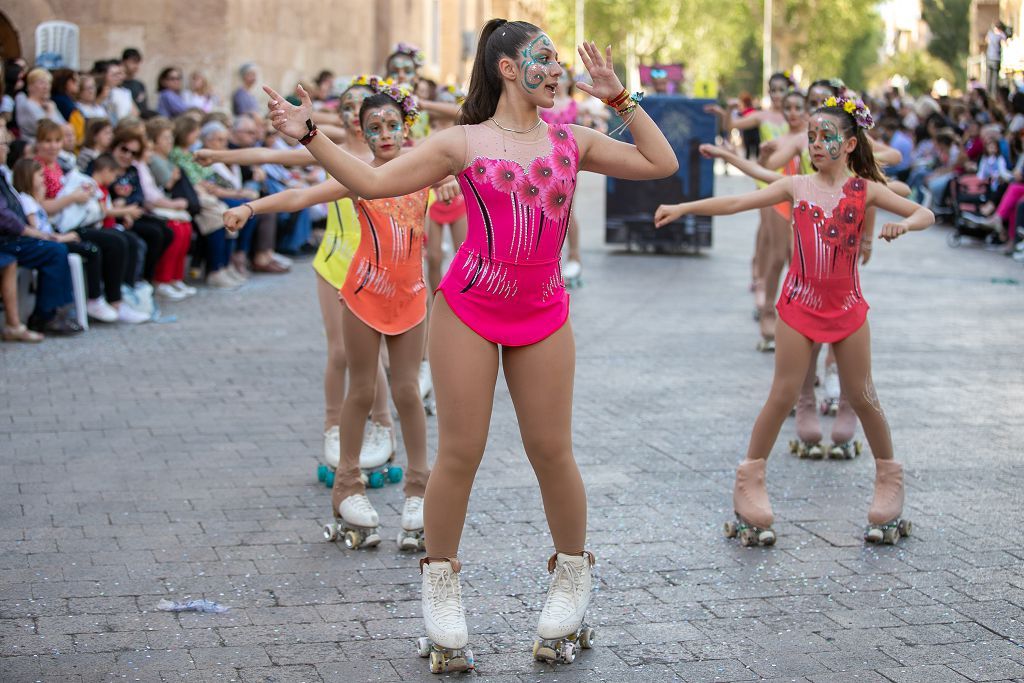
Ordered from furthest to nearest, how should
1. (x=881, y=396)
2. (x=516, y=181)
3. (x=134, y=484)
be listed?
(x=881, y=396) → (x=134, y=484) → (x=516, y=181)

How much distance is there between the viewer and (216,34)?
20.6m

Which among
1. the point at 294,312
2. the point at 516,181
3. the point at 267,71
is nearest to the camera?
the point at 516,181

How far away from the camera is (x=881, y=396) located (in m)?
9.25

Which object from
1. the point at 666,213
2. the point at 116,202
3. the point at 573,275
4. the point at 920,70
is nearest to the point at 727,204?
the point at 666,213

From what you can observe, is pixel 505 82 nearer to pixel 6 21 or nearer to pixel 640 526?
pixel 640 526

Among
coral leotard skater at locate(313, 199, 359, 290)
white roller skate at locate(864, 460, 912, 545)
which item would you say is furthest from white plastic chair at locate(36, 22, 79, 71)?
white roller skate at locate(864, 460, 912, 545)

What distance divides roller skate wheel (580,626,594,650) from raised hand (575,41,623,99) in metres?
1.85

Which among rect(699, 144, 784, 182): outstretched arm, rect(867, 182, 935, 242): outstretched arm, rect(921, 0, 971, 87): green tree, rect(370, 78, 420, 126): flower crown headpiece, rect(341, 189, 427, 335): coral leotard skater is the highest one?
rect(921, 0, 971, 87): green tree

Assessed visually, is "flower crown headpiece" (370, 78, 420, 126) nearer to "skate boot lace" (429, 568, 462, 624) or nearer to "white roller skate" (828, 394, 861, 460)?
"skate boot lace" (429, 568, 462, 624)

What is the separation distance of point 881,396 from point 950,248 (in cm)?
1105

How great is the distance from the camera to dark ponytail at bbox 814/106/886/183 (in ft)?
20.8

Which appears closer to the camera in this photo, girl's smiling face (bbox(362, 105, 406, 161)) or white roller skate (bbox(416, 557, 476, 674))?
white roller skate (bbox(416, 557, 476, 674))

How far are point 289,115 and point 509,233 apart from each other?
834mm

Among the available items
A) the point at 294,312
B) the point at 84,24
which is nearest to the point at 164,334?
the point at 294,312
